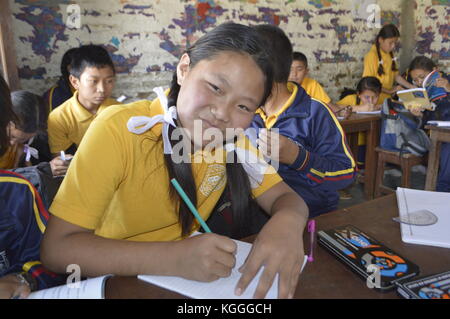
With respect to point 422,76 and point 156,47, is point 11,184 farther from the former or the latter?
point 422,76

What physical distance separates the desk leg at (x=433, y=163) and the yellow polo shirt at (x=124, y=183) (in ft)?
6.45

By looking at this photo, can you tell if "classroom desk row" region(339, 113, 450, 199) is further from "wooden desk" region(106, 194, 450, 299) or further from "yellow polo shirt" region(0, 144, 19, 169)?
"yellow polo shirt" region(0, 144, 19, 169)

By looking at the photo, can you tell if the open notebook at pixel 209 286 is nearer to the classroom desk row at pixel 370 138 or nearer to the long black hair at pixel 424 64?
the classroom desk row at pixel 370 138

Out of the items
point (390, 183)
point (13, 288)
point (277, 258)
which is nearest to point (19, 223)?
point (13, 288)

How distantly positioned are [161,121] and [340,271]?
503 mm

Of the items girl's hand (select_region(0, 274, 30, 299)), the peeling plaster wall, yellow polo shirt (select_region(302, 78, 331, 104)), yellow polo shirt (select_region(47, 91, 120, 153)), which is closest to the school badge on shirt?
girl's hand (select_region(0, 274, 30, 299))

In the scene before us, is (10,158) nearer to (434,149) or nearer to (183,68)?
(183,68)

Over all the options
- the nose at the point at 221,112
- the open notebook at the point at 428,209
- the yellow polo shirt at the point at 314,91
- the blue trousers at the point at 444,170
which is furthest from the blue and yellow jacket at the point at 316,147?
the yellow polo shirt at the point at 314,91

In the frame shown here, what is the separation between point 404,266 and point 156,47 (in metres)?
2.82

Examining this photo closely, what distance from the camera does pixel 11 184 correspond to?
0.86 metres

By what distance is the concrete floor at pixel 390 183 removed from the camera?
3096 mm

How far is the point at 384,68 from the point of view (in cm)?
448
